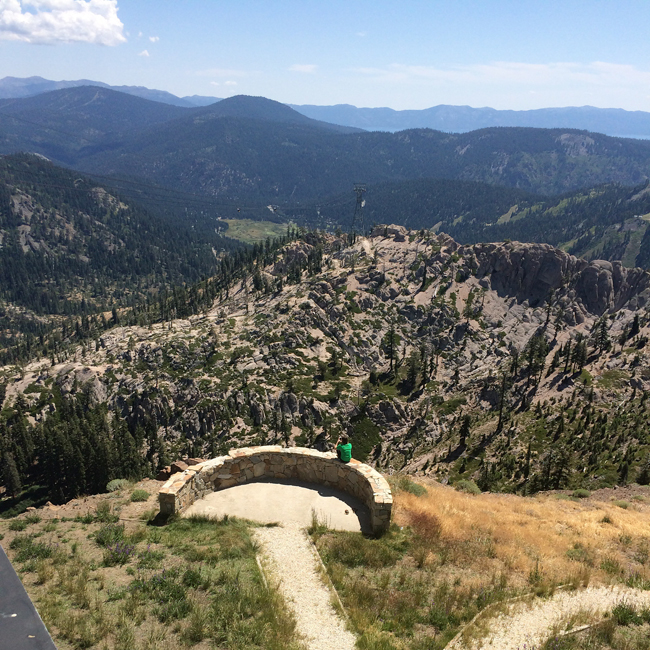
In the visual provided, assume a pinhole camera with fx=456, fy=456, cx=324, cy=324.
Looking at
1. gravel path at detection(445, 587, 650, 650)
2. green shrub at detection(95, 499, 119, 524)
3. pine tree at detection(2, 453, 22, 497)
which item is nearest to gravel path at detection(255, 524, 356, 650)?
gravel path at detection(445, 587, 650, 650)

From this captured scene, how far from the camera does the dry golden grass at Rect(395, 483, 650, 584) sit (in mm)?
20344

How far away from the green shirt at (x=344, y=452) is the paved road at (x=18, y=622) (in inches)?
765

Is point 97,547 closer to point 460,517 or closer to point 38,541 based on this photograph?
point 38,541

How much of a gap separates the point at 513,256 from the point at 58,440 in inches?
5471

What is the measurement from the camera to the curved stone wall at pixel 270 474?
24062mm

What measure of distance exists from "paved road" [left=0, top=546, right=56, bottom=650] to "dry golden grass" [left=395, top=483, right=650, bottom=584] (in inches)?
697

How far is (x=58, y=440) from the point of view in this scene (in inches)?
3499

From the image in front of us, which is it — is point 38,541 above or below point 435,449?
above

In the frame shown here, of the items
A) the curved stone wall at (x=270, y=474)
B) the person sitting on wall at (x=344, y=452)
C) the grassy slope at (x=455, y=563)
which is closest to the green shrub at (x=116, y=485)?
the curved stone wall at (x=270, y=474)

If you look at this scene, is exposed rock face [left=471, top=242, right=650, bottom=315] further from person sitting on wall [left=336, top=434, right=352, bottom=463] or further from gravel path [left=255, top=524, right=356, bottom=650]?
gravel path [left=255, top=524, right=356, bottom=650]

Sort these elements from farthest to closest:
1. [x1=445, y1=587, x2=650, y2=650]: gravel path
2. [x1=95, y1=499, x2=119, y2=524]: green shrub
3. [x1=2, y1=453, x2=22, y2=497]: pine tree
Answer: [x1=2, y1=453, x2=22, y2=497]: pine tree → [x1=95, y1=499, x2=119, y2=524]: green shrub → [x1=445, y1=587, x2=650, y2=650]: gravel path

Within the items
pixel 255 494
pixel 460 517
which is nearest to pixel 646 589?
pixel 460 517

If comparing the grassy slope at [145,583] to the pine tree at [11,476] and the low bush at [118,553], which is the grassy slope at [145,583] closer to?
the low bush at [118,553]

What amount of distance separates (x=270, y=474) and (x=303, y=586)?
1039cm
